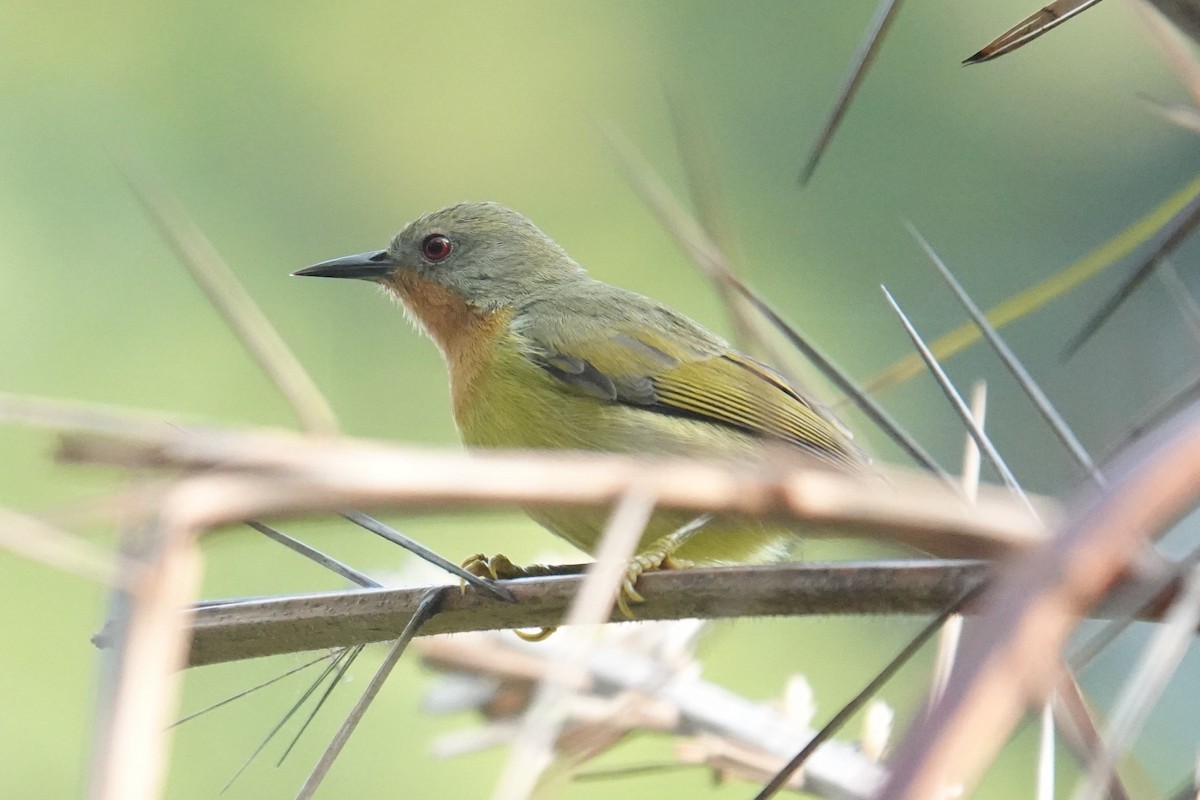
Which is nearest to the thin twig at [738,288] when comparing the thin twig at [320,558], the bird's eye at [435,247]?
the thin twig at [320,558]

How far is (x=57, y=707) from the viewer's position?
5.80m

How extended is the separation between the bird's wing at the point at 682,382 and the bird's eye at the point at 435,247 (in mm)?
851

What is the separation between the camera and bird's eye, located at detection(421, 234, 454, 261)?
460 cm

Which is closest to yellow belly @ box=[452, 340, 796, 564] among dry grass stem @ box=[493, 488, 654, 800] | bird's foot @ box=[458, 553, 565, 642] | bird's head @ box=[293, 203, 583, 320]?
bird's foot @ box=[458, 553, 565, 642]

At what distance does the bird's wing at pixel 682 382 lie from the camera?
3.63 meters

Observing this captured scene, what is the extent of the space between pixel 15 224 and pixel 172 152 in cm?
143

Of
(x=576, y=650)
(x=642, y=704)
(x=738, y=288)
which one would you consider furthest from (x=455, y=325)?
(x=576, y=650)

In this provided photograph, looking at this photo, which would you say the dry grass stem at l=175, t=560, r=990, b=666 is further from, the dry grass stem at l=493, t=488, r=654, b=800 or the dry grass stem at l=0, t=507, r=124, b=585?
the dry grass stem at l=0, t=507, r=124, b=585

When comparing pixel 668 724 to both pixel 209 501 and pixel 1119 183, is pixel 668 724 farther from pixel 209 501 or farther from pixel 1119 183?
pixel 1119 183

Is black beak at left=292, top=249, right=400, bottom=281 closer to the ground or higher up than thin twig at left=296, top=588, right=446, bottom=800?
higher up

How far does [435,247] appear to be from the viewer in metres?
4.61

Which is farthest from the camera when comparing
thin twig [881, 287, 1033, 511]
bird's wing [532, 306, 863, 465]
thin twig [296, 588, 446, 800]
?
bird's wing [532, 306, 863, 465]

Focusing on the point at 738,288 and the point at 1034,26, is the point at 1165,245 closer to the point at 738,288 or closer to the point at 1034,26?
the point at 1034,26

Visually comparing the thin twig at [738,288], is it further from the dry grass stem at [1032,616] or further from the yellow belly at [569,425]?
the yellow belly at [569,425]
